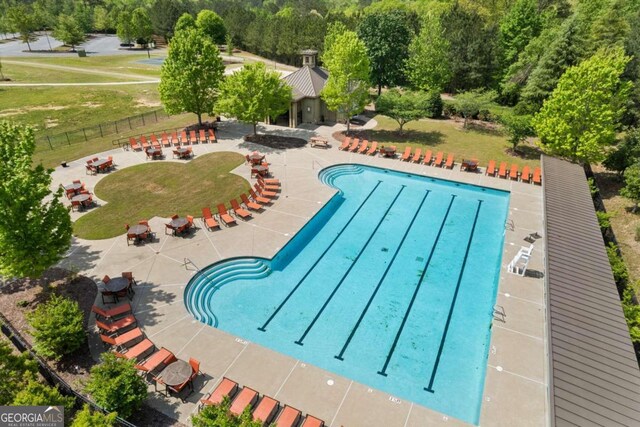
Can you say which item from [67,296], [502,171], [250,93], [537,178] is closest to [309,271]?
[67,296]

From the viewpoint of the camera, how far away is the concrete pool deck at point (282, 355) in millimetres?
11438

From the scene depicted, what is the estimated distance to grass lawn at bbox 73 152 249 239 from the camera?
69.8ft

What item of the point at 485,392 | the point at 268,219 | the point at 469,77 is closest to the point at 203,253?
the point at 268,219

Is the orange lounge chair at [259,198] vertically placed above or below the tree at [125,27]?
below

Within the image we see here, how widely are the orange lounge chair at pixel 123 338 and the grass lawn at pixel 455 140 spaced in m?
25.3

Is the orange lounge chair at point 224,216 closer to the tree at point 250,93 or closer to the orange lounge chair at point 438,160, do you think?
the tree at point 250,93

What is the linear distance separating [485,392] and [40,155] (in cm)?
3511

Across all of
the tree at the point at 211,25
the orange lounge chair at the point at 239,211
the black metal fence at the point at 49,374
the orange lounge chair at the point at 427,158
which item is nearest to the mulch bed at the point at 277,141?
the orange lounge chair at the point at 427,158

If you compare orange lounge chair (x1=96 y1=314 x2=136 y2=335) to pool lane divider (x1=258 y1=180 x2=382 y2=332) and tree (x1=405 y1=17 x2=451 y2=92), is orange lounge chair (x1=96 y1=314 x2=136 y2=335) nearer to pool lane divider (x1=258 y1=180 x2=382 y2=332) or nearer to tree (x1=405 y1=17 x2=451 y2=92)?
pool lane divider (x1=258 y1=180 x2=382 y2=332)

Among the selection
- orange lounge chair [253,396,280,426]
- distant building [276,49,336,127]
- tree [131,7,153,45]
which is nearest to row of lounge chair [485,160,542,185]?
distant building [276,49,336,127]

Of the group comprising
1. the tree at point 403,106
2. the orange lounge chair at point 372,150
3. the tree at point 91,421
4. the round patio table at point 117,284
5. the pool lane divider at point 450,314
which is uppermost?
the tree at point 403,106

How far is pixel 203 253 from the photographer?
18594 millimetres

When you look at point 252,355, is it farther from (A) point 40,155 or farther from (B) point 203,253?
(A) point 40,155

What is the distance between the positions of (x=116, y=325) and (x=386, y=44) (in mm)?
43204
